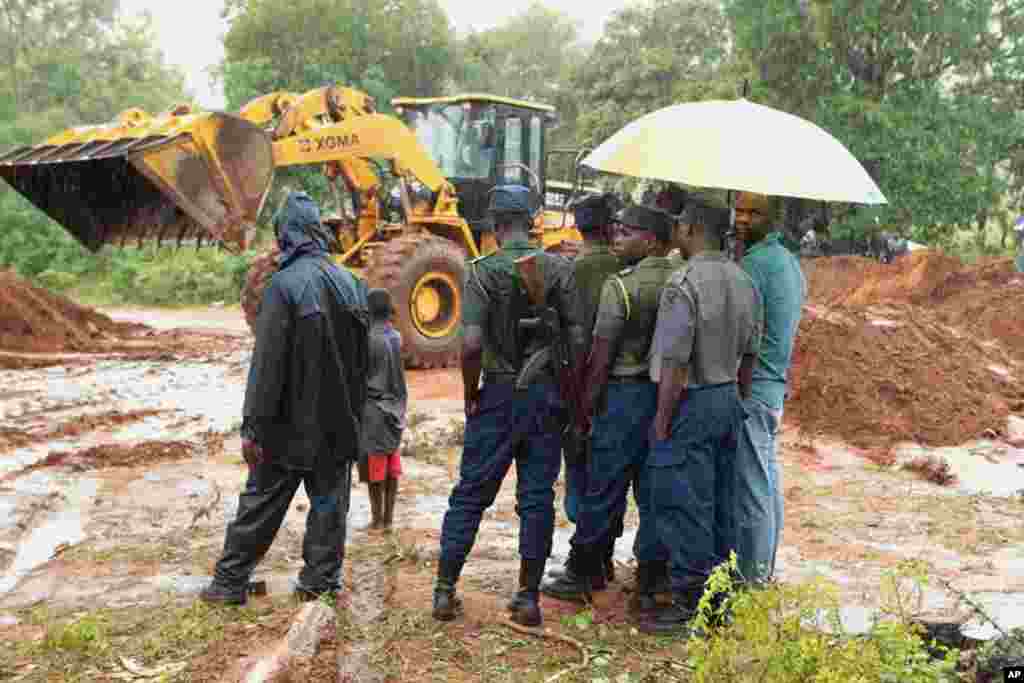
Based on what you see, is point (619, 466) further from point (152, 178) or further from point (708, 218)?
point (152, 178)

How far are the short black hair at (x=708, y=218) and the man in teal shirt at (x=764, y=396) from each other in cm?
27

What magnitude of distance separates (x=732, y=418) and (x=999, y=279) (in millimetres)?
14538

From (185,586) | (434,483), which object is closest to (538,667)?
(185,586)

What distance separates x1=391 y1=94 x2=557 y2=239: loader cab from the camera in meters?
13.7

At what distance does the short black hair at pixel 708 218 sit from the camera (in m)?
4.58

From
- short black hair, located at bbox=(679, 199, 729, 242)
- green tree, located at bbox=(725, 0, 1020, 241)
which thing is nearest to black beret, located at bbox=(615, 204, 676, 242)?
short black hair, located at bbox=(679, 199, 729, 242)

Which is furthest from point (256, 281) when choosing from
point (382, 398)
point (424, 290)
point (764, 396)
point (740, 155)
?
point (740, 155)

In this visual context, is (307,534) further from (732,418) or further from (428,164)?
(428,164)

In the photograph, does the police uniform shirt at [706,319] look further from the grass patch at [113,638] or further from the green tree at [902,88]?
the green tree at [902,88]

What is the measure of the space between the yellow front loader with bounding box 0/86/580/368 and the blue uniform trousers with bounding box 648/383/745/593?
267 inches

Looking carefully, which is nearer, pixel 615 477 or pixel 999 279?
pixel 615 477

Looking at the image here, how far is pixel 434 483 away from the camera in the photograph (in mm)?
7848

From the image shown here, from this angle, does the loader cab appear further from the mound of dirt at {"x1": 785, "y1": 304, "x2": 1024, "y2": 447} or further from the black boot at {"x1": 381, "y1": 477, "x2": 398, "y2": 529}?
the black boot at {"x1": 381, "y1": 477, "x2": 398, "y2": 529}

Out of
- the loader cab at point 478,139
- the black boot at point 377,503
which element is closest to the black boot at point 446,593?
the black boot at point 377,503
